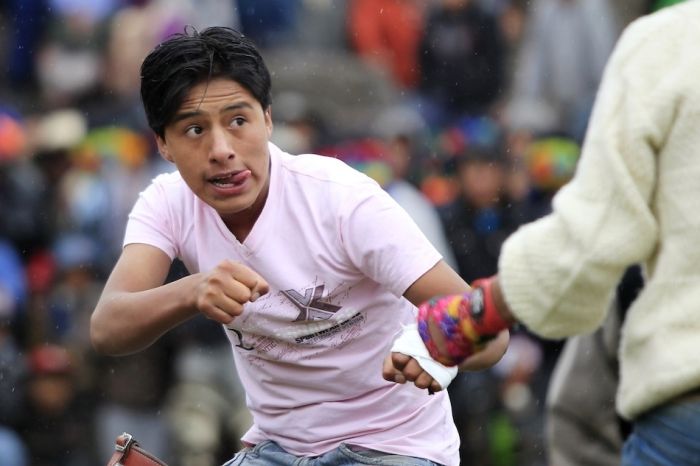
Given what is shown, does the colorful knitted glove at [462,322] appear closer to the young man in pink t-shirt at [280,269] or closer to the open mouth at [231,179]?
the young man in pink t-shirt at [280,269]

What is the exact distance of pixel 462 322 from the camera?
3.53 metres

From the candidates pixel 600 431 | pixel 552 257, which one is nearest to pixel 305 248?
pixel 552 257

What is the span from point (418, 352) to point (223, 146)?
3.50 feet

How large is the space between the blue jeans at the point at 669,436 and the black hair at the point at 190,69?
5.71ft

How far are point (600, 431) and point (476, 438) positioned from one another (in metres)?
3.75

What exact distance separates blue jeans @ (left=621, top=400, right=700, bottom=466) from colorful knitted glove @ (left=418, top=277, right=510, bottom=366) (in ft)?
1.26

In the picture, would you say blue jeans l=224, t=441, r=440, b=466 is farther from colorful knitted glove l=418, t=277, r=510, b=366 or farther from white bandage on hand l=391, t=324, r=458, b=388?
colorful knitted glove l=418, t=277, r=510, b=366

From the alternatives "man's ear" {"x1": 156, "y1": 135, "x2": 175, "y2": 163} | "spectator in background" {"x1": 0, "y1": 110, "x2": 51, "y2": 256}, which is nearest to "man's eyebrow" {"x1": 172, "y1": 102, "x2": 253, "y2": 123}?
"man's ear" {"x1": 156, "y1": 135, "x2": 175, "y2": 163}

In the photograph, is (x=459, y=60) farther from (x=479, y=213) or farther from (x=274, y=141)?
(x=274, y=141)

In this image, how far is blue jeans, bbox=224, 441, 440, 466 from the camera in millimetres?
4438

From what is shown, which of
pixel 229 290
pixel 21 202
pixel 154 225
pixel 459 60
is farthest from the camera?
pixel 459 60

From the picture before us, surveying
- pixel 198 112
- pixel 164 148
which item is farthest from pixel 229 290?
pixel 164 148

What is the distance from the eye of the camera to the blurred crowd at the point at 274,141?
9.14 m

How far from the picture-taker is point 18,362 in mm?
9188
